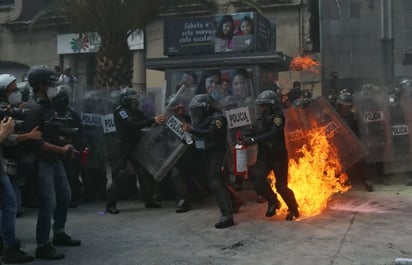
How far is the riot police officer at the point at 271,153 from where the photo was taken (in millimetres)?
7180

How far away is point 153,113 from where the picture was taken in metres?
9.36

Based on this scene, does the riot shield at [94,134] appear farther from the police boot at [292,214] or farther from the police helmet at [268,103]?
the police boot at [292,214]

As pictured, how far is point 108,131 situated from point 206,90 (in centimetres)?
198

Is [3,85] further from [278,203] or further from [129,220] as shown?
[278,203]

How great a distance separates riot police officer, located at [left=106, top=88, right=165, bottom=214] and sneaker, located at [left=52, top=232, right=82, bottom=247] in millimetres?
1870

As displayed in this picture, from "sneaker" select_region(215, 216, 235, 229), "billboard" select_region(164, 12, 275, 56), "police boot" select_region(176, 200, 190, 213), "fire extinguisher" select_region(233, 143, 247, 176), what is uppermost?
"billboard" select_region(164, 12, 275, 56)

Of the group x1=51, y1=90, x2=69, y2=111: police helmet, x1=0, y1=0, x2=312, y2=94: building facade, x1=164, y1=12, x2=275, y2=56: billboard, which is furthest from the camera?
x1=0, y1=0, x2=312, y2=94: building facade

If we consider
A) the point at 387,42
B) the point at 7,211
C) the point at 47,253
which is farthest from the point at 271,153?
the point at 387,42

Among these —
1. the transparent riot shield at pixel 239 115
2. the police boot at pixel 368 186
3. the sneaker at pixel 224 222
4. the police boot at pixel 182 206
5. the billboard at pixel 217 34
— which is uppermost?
the billboard at pixel 217 34

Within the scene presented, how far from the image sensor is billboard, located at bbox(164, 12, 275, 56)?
9.95 m

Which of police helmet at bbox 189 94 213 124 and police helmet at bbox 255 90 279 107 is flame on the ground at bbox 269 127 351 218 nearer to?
police helmet at bbox 255 90 279 107

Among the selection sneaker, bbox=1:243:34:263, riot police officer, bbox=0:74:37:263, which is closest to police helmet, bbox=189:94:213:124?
riot police officer, bbox=0:74:37:263

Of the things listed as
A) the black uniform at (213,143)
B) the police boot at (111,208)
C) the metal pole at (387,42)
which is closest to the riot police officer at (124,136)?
the police boot at (111,208)

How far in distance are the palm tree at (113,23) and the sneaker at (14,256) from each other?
325 inches
